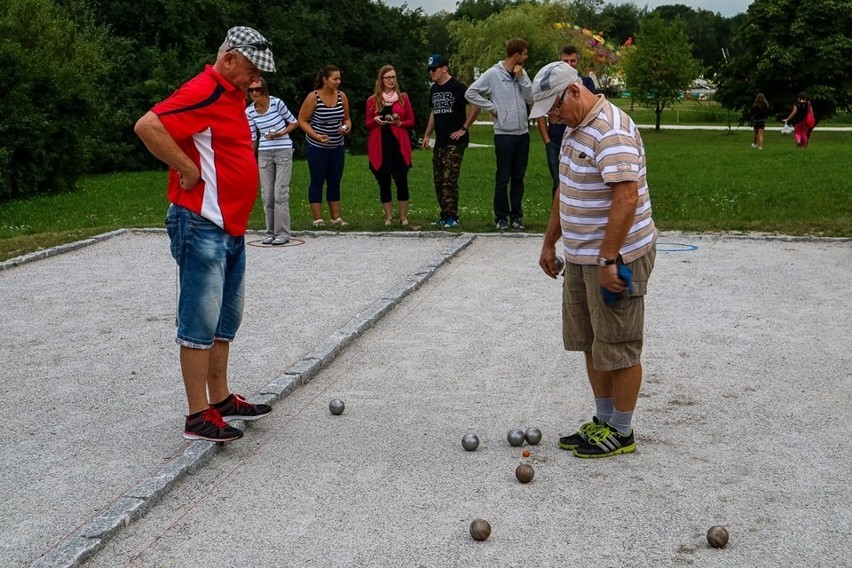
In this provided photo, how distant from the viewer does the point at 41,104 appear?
65.3 ft

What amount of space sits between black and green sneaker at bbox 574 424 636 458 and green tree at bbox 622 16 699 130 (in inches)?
1713

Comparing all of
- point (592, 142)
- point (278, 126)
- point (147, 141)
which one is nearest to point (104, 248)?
point (278, 126)

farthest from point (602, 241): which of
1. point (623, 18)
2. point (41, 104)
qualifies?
point (623, 18)

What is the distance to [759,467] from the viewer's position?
4961 mm

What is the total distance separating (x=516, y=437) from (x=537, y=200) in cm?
1170

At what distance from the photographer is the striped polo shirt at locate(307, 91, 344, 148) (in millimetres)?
12328

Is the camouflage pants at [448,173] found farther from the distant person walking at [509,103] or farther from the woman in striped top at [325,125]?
the woman in striped top at [325,125]

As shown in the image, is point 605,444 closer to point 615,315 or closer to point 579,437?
point 579,437


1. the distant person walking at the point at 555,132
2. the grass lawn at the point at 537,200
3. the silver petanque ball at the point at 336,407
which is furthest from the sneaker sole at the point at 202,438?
the distant person walking at the point at 555,132

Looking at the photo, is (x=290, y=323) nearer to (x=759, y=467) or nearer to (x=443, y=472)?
(x=443, y=472)

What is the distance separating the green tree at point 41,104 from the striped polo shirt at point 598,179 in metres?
15.1

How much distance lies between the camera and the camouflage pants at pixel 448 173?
40.5ft

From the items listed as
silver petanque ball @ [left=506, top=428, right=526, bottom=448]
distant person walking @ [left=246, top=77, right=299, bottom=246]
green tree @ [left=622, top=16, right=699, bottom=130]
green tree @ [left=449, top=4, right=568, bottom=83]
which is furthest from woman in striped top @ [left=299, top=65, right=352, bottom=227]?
green tree @ [left=449, top=4, right=568, bottom=83]

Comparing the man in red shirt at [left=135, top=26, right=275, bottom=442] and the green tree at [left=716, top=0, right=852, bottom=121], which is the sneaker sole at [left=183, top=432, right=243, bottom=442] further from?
the green tree at [left=716, top=0, right=852, bottom=121]
